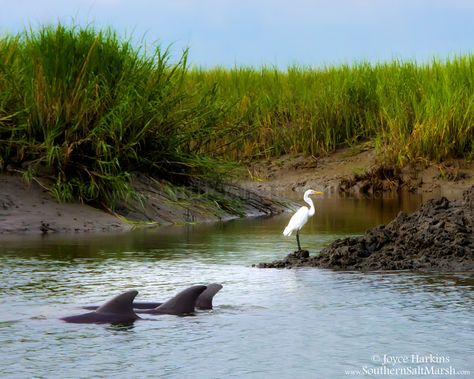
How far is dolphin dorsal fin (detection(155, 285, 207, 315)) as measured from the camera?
25.8ft

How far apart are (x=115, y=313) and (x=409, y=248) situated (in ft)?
13.1

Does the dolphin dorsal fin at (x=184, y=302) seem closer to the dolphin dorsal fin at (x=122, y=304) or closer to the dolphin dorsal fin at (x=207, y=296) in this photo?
the dolphin dorsal fin at (x=207, y=296)

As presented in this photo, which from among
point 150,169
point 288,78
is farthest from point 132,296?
point 288,78

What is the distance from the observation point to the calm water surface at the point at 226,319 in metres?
6.41

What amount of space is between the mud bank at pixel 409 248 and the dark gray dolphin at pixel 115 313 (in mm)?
3141

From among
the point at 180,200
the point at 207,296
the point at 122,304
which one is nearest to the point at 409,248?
the point at 207,296

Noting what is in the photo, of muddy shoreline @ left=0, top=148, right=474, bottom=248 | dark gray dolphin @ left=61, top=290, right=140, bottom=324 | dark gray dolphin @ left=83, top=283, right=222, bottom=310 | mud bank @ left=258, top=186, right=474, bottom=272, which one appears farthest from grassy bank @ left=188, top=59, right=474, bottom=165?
dark gray dolphin @ left=61, top=290, right=140, bottom=324

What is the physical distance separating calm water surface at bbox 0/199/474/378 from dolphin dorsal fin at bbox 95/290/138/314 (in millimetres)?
164

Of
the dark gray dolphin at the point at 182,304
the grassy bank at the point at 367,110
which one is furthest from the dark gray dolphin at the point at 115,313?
the grassy bank at the point at 367,110

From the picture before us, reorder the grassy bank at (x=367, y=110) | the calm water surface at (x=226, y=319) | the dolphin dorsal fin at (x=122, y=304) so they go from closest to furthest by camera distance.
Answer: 1. the calm water surface at (x=226, y=319)
2. the dolphin dorsal fin at (x=122, y=304)
3. the grassy bank at (x=367, y=110)

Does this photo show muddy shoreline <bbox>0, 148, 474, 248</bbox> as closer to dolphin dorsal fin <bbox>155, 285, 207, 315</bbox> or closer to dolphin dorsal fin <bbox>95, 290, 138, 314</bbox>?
dolphin dorsal fin <bbox>155, 285, 207, 315</bbox>

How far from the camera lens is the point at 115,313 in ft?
24.9

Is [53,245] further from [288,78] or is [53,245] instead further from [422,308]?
[288,78]

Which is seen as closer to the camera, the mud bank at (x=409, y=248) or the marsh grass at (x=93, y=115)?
the mud bank at (x=409, y=248)
